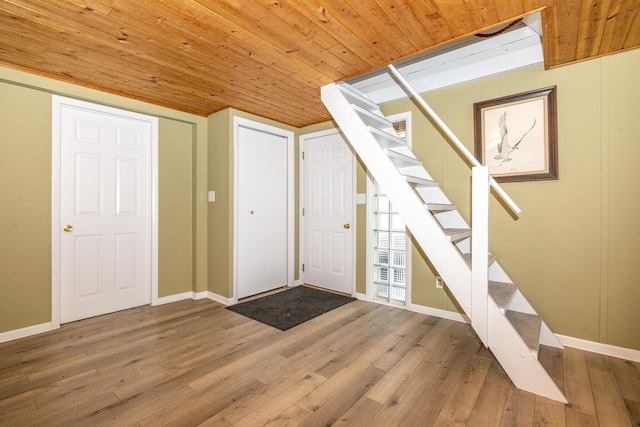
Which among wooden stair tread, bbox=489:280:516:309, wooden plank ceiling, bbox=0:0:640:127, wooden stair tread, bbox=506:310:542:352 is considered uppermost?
wooden plank ceiling, bbox=0:0:640:127

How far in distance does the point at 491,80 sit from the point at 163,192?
3602 mm

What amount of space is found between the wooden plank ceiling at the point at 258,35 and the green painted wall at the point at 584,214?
0.25 m

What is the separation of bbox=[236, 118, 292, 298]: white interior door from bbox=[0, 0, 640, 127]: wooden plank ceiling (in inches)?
42.2

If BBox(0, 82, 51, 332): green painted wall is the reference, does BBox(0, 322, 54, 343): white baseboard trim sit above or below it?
below

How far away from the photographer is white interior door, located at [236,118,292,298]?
3.60 metres

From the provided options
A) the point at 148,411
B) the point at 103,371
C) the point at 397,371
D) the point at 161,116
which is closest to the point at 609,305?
the point at 397,371

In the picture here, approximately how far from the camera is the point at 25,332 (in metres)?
2.56

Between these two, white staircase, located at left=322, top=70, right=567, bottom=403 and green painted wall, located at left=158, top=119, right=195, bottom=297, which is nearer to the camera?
white staircase, located at left=322, top=70, right=567, bottom=403

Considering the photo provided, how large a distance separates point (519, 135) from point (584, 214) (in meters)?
0.79

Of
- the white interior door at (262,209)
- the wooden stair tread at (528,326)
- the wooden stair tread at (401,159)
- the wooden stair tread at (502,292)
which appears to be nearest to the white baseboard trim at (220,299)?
the white interior door at (262,209)

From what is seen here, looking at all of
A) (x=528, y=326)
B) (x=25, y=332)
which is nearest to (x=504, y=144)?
(x=528, y=326)

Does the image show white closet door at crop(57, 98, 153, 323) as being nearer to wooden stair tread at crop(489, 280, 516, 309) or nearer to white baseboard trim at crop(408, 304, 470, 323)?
white baseboard trim at crop(408, 304, 470, 323)

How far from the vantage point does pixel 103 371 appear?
2049 mm

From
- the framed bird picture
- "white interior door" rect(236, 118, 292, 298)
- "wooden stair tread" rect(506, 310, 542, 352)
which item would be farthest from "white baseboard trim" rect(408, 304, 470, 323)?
"white interior door" rect(236, 118, 292, 298)
